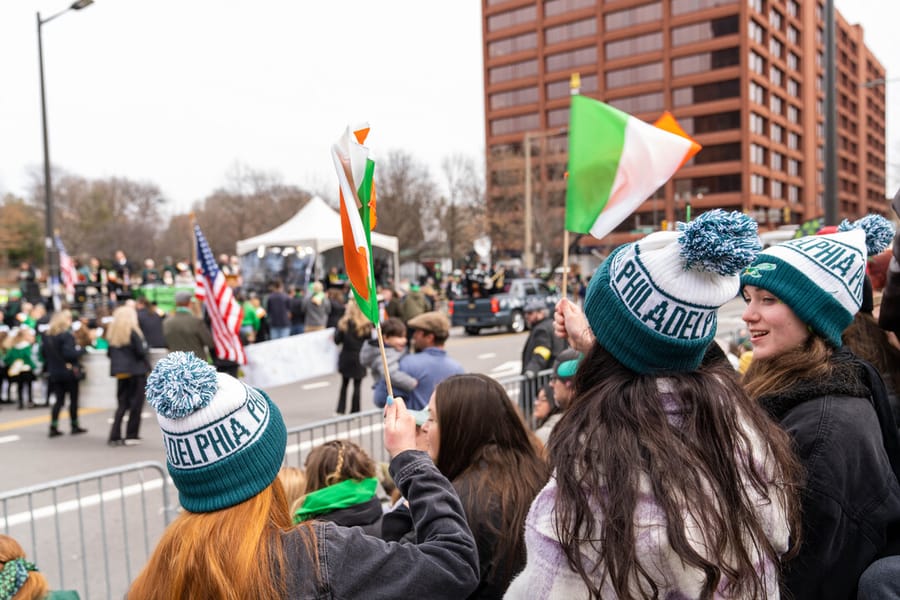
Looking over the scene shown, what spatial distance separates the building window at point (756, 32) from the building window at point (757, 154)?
10.7m

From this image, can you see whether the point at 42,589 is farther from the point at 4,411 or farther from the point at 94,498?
the point at 4,411

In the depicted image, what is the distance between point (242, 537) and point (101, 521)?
413 cm

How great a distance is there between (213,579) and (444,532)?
593 millimetres

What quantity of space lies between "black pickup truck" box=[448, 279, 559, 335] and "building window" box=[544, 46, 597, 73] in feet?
205

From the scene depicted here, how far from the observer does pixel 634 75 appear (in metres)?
75.4

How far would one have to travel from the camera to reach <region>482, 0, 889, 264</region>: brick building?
69000 mm

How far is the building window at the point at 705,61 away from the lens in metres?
70.3

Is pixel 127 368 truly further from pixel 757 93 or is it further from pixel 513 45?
pixel 513 45

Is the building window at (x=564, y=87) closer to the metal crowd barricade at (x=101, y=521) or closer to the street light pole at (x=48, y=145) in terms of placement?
the street light pole at (x=48, y=145)

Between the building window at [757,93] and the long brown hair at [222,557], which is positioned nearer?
the long brown hair at [222,557]

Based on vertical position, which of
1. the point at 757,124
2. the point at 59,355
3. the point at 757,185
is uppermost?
the point at 757,124

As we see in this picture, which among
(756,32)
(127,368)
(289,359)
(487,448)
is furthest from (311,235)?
(756,32)

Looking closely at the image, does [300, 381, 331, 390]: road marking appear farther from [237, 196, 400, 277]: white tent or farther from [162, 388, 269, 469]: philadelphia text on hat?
[162, 388, 269, 469]: philadelphia text on hat

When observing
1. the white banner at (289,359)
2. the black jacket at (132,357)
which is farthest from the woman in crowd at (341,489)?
the white banner at (289,359)
